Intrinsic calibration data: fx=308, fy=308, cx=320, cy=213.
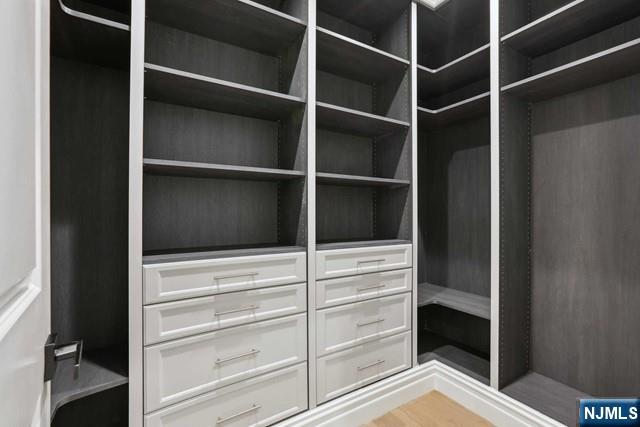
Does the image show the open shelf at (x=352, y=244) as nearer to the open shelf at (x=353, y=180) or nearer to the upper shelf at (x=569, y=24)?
the open shelf at (x=353, y=180)

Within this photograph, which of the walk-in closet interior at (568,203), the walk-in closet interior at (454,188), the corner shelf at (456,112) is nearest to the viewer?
the walk-in closet interior at (568,203)

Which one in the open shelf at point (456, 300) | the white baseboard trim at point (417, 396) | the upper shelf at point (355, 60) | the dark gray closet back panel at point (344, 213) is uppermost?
the upper shelf at point (355, 60)

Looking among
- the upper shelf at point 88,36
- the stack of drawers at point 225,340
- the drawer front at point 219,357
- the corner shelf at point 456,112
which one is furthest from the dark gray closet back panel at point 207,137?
the corner shelf at point 456,112

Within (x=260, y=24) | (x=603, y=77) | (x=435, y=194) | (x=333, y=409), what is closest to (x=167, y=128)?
(x=260, y=24)

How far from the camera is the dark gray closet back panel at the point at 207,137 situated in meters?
1.48

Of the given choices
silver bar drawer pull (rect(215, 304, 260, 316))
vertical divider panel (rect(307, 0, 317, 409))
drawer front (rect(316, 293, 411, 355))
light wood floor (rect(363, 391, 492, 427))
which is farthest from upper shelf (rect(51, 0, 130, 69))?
light wood floor (rect(363, 391, 492, 427))

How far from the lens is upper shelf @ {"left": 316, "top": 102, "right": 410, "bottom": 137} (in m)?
1.58

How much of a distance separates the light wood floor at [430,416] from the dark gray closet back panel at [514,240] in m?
0.25

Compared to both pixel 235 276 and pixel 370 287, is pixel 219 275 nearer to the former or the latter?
pixel 235 276

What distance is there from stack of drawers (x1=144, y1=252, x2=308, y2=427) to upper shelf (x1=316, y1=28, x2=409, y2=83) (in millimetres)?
1102

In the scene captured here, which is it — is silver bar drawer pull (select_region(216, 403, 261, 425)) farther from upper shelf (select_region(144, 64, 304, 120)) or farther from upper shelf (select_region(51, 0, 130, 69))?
upper shelf (select_region(51, 0, 130, 69))

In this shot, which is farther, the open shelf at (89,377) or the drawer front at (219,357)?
the drawer front at (219,357)

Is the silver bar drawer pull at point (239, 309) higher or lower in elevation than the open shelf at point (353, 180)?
lower

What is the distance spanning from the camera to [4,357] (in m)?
0.33
